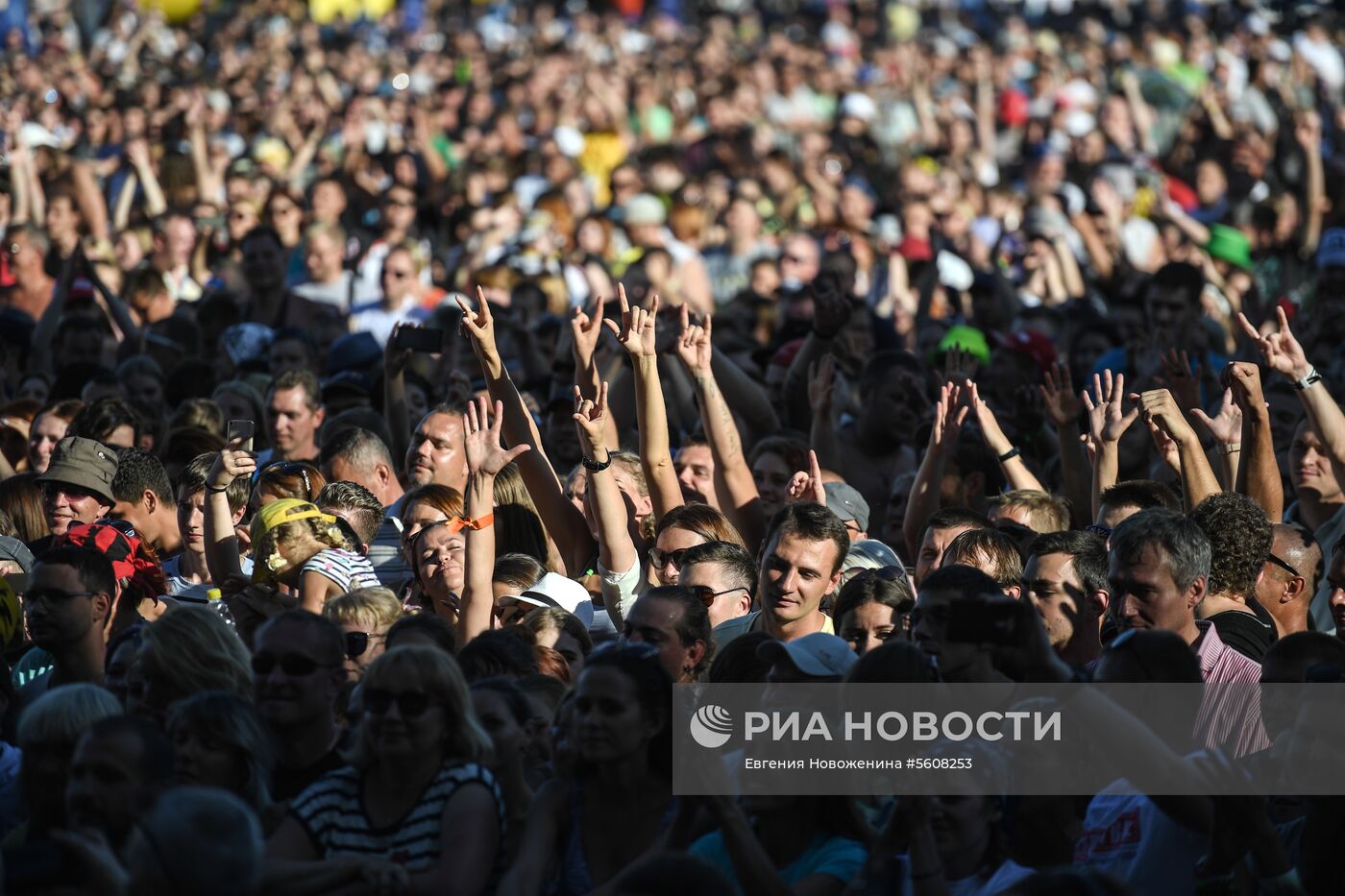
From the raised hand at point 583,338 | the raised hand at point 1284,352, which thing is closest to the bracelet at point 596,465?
the raised hand at point 583,338

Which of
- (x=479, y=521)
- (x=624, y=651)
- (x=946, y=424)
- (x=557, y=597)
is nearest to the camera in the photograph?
(x=624, y=651)

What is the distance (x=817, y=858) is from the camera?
165 inches

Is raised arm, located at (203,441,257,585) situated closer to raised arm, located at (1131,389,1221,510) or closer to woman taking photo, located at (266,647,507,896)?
woman taking photo, located at (266,647,507,896)

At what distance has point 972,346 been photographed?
31.8 feet

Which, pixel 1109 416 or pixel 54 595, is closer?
pixel 54 595

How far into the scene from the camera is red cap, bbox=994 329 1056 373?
9000 millimetres

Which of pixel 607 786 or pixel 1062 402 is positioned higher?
pixel 1062 402

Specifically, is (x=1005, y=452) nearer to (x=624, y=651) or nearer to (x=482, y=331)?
(x=482, y=331)

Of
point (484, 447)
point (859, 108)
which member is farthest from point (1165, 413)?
point (859, 108)

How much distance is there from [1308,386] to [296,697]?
12.8 ft

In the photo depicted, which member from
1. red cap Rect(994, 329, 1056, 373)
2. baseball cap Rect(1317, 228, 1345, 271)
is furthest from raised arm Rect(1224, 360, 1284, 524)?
baseball cap Rect(1317, 228, 1345, 271)

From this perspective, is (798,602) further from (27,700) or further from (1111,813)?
(27,700)

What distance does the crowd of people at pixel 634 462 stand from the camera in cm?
421

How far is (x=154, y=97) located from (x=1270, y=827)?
49.3ft
